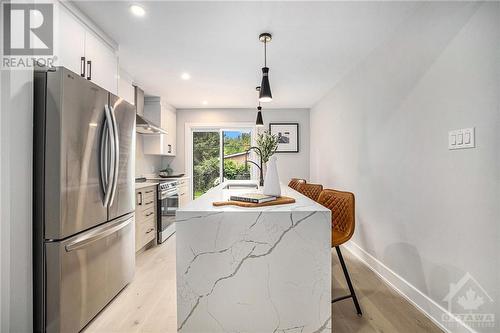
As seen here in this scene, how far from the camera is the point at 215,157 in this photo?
222 inches

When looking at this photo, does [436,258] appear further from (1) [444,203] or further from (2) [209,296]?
(2) [209,296]

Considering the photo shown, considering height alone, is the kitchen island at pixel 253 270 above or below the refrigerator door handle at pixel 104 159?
below

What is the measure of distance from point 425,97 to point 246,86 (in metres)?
2.57

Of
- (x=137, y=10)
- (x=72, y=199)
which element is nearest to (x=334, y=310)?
(x=72, y=199)

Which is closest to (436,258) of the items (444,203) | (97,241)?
(444,203)

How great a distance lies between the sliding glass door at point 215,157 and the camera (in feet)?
18.5

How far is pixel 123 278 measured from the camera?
2322 millimetres

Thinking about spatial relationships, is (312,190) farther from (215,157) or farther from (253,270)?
(215,157)

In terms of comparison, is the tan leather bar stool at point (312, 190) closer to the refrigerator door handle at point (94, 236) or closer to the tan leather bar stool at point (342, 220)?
the tan leather bar stool at point (342, 220)

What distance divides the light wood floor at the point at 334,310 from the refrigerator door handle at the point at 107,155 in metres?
0.85

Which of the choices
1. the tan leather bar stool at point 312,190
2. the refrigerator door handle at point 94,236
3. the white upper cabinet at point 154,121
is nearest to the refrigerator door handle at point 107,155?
the refrigerator door handle at point 94,236

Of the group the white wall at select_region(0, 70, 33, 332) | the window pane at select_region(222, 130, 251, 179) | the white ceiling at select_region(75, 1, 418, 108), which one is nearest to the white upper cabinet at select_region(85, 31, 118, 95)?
the white ceiling at select_region(75, 1, 418, 108)

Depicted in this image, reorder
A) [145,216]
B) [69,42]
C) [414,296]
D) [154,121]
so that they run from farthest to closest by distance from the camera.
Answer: [154,121]
[145,216]
[414,296]
[69,42]

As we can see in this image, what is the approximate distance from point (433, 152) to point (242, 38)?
190 cm
